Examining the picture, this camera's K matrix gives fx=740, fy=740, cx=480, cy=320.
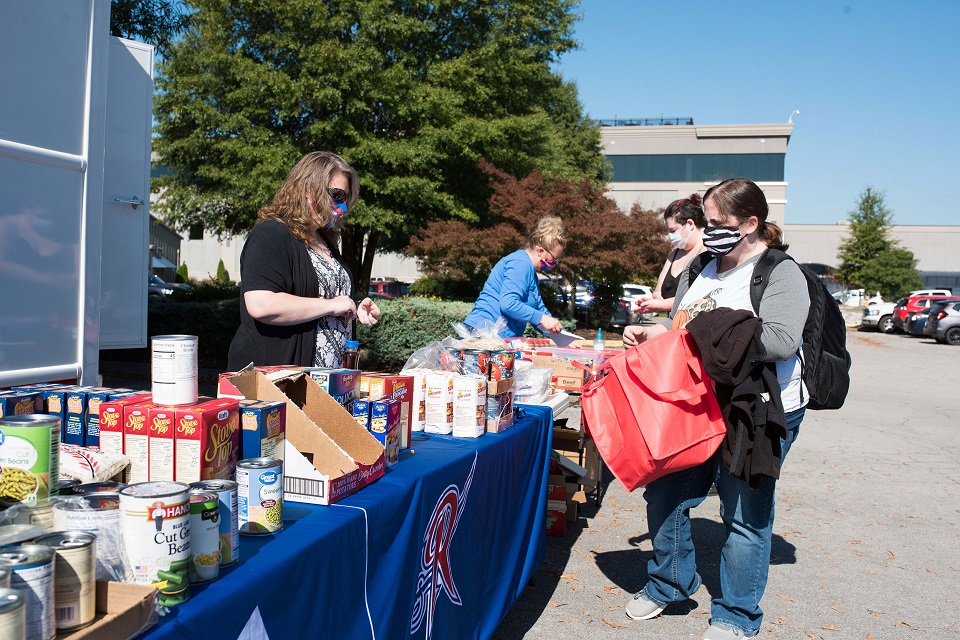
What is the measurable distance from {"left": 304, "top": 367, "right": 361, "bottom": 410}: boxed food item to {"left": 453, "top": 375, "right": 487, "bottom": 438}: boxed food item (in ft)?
1.99

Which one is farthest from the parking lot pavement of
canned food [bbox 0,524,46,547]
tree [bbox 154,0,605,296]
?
tree [bbox 154,0,605,296]

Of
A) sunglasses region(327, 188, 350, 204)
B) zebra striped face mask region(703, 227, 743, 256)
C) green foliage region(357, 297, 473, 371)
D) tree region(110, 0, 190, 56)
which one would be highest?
tree region(110, 0, 190, 56)

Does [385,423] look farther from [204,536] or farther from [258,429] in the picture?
[204,536]

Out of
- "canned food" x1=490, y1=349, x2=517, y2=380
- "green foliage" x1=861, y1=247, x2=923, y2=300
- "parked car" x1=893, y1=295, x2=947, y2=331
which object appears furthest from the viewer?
"green foliage" x1=861, y1=247, x2=923, y2=300

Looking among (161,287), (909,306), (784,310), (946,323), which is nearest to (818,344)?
(784,310)

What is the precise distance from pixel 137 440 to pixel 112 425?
3.3 inches

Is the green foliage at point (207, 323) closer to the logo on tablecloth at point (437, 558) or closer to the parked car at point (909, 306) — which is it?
the logo on tablecloth at point (437, 558)

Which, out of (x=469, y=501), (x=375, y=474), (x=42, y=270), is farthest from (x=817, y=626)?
(x=42, y=270)

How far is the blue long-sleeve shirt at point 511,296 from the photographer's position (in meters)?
5.36

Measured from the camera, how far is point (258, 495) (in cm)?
178

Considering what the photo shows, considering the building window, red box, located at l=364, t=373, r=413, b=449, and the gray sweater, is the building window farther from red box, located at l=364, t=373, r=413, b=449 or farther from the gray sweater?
red box, located at l=364, t=373, r=413, b=449

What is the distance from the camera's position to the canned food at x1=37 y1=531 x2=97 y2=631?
3.88 feet

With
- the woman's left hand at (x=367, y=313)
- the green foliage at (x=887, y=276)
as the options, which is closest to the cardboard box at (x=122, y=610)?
the woman's left hand at (x=367, y=313)

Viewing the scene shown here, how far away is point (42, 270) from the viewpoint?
11.5 ft
